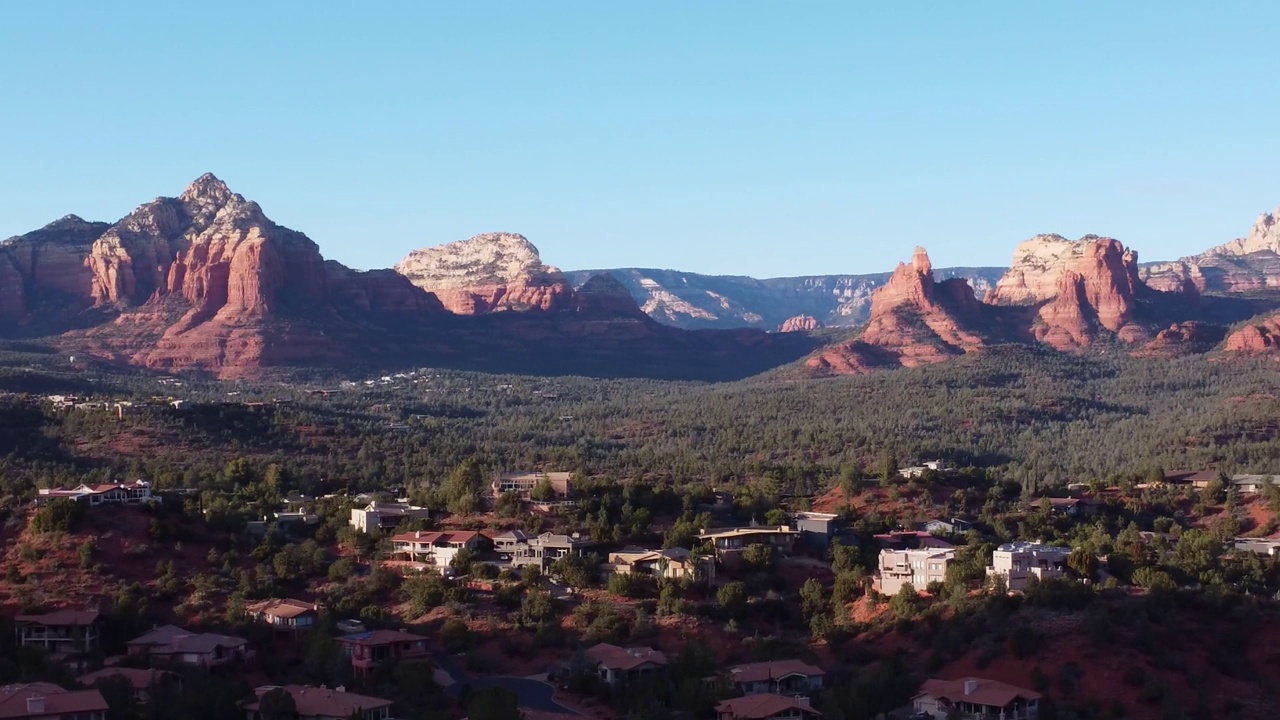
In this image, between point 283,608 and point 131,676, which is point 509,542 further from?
point 131,676

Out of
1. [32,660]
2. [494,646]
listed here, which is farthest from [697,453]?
[32,660]

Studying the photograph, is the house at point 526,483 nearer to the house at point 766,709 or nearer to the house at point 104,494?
the house at point 104,494

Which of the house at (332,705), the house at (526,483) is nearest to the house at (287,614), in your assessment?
the house at (332,705)

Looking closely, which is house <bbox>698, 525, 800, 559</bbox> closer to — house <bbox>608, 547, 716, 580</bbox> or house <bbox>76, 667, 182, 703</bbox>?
house <bbox>608, 547, 716, 580</bbox>

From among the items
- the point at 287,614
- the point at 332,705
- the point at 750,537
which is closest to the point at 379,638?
the point at 287,614

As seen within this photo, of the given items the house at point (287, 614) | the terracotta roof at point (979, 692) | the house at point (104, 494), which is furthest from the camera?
the house at point (104, 494)

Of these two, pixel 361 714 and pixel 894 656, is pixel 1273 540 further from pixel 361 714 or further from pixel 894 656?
pixel 361 714
